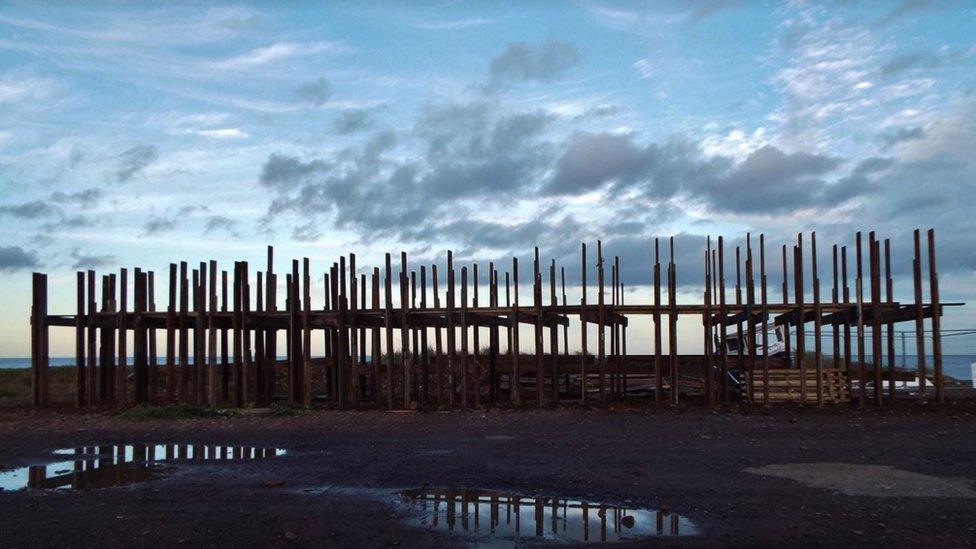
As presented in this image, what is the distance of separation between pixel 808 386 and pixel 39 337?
828 inches

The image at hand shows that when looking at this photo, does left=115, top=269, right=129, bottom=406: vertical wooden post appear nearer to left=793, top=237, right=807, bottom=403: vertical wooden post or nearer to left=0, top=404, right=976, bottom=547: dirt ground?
left=0, top=404, right=976, bottom=547: dirt ground

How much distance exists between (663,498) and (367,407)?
15139 millimetres

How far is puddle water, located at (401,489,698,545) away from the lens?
336 inches

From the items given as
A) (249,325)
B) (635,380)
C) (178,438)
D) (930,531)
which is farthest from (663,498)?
(635,380)

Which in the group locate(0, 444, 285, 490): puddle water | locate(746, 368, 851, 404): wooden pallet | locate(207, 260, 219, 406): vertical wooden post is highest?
locate(207, 260, 219, 406): vertical wooden post

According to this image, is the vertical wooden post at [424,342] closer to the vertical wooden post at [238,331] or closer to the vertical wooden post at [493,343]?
the vertical wooden post at [493,343]

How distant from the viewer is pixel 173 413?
71.3 ft

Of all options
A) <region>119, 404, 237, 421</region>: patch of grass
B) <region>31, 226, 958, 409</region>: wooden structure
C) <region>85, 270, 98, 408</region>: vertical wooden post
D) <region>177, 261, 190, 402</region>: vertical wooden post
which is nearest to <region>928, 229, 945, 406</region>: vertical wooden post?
<region>31, 226, 958, 409</region>: wooden structure

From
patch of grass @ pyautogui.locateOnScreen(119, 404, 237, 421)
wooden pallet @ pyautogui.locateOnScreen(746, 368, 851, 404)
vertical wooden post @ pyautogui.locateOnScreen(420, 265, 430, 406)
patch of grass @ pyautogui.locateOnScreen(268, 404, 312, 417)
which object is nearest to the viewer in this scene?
patch of grass @ pyautogui.locateOnScreen(119, 404, 237, 421)

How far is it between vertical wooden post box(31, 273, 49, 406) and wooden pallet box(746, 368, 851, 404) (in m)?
19.5

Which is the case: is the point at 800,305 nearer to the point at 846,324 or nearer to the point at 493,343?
the point at 846,324

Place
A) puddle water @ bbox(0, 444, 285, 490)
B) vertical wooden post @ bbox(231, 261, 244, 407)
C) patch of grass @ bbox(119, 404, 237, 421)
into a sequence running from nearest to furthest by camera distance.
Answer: puddle water @ bbox(0, 444, 285, 490)
patch of grass @ bbox(119, 404, 237, 421)
vertical wooden post @ bbox(231, 261, 244, 407)

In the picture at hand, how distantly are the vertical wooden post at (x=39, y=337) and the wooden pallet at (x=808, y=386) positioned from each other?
19471 millimetres

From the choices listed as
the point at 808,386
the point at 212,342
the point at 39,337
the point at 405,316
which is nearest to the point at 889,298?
the point at 808,386
